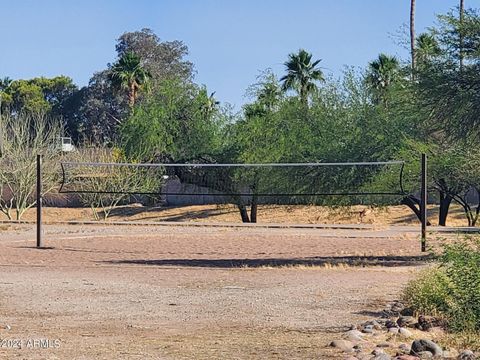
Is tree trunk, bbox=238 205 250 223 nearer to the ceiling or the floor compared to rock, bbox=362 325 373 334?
nearer to the floor

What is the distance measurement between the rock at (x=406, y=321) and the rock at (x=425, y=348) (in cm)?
163

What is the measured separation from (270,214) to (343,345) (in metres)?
44.7

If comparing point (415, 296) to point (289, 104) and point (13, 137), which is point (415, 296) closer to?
point (289, 104)

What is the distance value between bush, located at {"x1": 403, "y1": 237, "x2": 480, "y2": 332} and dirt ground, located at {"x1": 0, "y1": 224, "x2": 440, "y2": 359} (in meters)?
0.90

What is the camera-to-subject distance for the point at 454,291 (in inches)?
431

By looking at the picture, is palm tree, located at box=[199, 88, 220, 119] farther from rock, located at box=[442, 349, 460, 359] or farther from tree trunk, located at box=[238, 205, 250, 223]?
Result: rock, located at box=[442, 349, 460, 359]

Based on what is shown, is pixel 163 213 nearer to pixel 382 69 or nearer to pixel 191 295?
pixel 382 69

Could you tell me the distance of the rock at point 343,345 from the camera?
9.16 meters

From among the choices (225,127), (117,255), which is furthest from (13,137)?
(117,255)

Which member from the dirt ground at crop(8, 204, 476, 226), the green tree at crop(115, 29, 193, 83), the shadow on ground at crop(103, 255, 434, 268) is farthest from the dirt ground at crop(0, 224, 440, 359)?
the green tree at crop(115, 29, 193, 83)

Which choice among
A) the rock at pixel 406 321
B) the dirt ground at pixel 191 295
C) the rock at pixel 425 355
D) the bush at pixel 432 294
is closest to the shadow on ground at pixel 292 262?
the dirt ground at pixel 191 295

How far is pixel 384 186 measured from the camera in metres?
35.0

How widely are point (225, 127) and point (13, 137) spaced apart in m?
13.2

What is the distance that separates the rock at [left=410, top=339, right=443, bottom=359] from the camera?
29.2 feet
